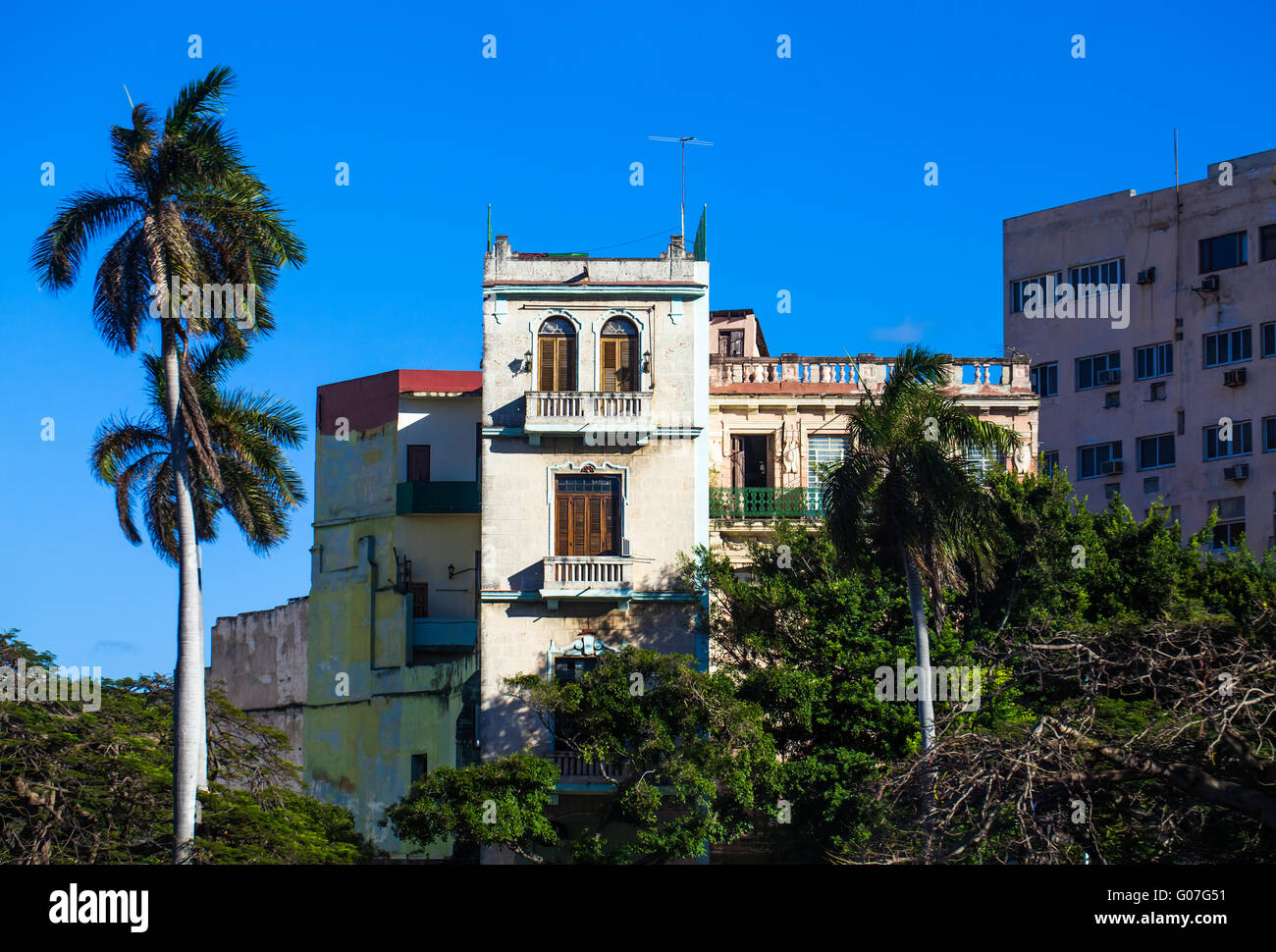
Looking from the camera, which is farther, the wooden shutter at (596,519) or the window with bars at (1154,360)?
the window with bars at (1154,360)

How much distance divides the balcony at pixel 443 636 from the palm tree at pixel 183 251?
13988mm

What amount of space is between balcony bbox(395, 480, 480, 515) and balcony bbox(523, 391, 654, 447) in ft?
27.3

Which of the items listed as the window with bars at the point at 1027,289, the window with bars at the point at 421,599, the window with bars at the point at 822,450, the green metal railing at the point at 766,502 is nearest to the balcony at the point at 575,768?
the green metal railing at the point at 766,502

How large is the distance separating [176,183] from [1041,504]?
64.7 ft

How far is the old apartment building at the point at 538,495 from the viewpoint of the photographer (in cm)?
3934

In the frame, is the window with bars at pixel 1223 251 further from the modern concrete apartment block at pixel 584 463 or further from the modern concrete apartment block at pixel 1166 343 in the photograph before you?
the modern concrete apartment block at pixel 584 463

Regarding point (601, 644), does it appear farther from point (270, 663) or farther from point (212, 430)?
point (270, 663)

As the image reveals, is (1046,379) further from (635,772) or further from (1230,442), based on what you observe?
(635,772)

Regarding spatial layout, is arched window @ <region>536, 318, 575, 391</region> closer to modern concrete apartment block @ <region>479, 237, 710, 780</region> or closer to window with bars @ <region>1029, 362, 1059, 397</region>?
modern concrete apartment block @ <region>479, 237, 710, 780</region>

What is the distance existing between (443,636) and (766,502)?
33.9ft

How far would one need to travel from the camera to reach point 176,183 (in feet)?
109

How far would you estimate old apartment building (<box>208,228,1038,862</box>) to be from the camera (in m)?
39.3

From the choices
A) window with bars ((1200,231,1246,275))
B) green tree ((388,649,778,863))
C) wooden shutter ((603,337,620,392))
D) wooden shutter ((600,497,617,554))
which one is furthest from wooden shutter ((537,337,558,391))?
window with bars ((1200,231,1246,275))
